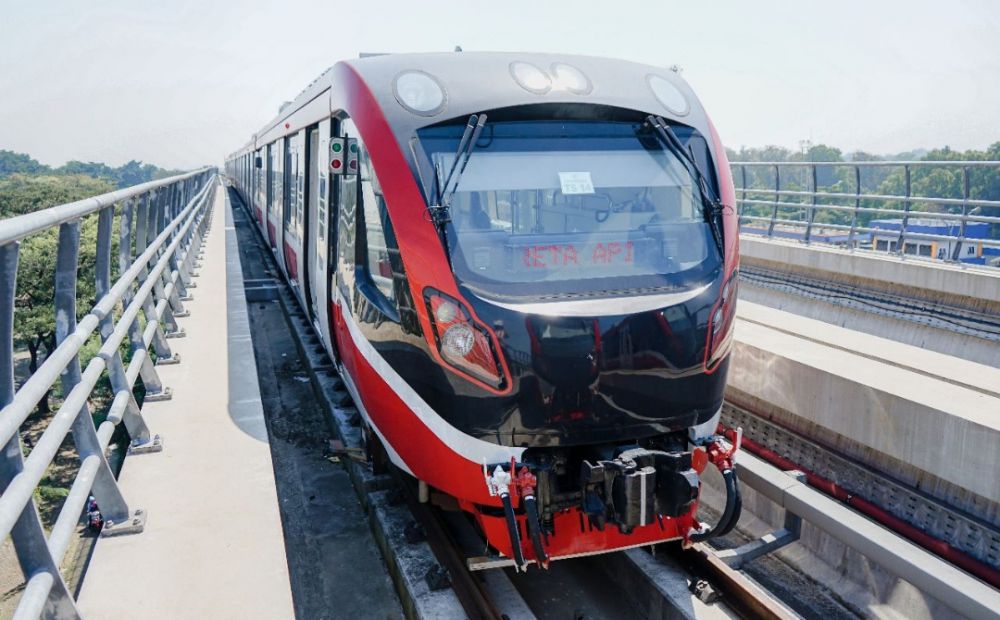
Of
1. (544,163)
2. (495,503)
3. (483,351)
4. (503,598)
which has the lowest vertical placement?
(503,598)

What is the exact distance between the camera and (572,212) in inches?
178

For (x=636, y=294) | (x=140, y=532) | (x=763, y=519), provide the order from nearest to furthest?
(x=140, y=532) < (x=636, y=294) < (x=763, y=519)

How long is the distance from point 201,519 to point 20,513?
1318mm

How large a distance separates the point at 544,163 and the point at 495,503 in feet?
6.17

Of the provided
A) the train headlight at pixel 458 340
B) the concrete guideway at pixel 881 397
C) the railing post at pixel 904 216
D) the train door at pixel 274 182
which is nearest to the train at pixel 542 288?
the train headlight at pixel 458 340

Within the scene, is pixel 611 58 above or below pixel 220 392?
above

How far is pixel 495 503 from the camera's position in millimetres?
4082

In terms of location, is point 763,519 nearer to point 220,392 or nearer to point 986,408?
point 986,408

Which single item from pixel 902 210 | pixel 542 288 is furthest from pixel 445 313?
pixel 902 210

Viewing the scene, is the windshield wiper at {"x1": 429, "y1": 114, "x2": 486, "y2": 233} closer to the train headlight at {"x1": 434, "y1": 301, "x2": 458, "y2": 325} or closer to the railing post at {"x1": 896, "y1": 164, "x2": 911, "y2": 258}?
the train headlight at {"x1": 434, "y1": 301, "x2": 458, "y2": 325}

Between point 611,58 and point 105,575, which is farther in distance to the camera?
point 611,58

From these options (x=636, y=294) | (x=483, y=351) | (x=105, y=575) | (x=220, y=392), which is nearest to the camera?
(x=105, y=575)

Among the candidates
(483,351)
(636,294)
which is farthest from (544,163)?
(483,351)

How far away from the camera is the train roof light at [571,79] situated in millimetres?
4691
